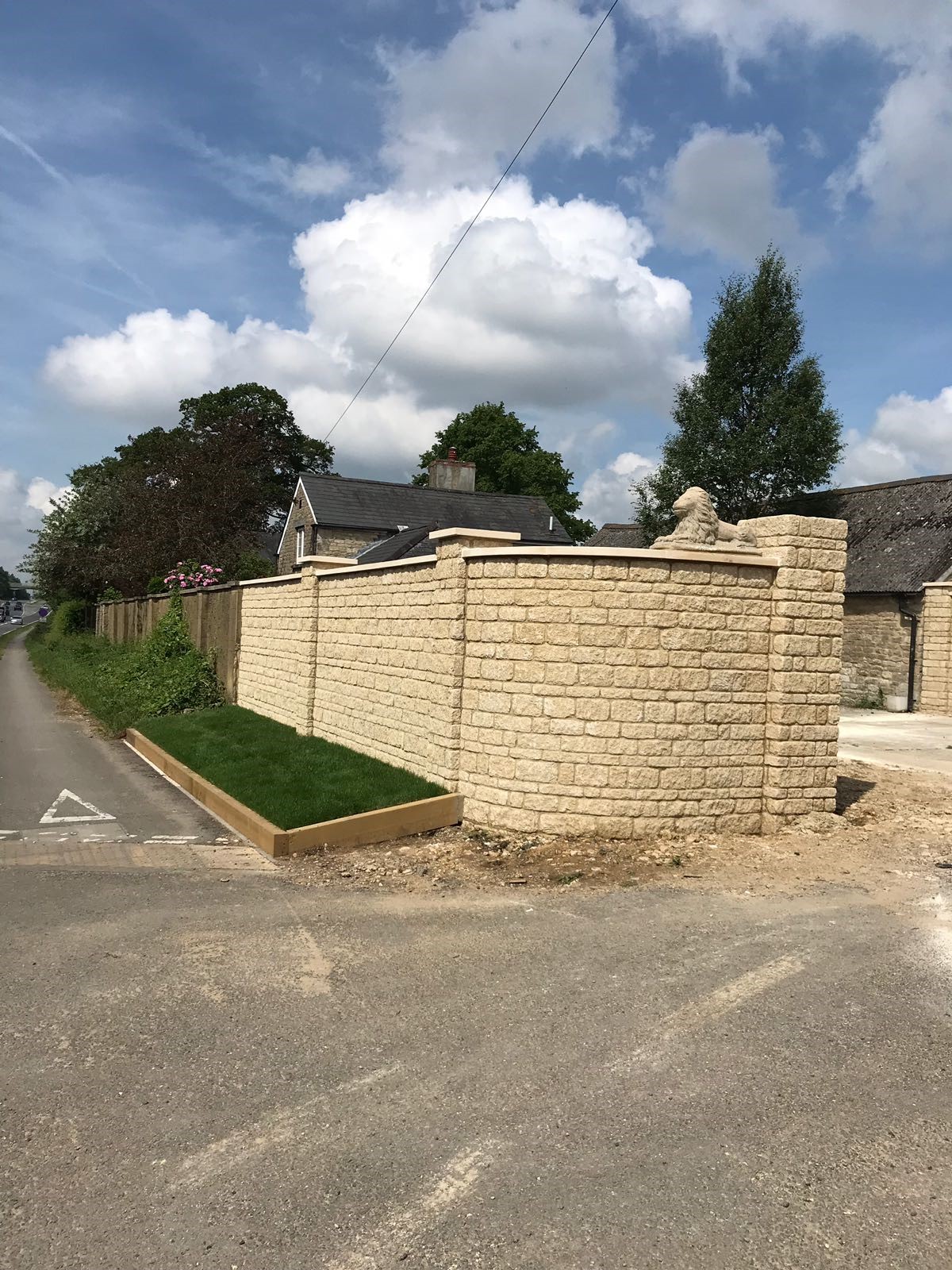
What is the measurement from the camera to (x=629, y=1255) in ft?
9.87

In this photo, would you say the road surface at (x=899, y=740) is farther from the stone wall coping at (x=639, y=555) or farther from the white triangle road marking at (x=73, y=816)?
the white triangle road marking at (x=73, y=816)

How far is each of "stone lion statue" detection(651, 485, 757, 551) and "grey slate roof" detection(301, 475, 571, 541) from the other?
25.0 metres

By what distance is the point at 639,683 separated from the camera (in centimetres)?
846

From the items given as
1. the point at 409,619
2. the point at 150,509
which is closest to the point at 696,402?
the point at 150,509

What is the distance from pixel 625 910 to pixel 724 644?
2941mm

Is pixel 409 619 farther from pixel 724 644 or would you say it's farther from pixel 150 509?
pixel 150 509

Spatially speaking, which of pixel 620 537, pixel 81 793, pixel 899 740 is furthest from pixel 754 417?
pixel 81 793

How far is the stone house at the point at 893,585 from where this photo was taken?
22.5 m

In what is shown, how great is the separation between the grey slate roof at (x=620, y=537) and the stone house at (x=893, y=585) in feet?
29.4

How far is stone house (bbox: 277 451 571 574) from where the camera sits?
115 ft

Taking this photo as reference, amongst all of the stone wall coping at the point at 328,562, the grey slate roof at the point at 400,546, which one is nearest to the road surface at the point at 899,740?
the stone wall coping at the point at 328,562

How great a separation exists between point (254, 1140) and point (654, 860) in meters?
4.95

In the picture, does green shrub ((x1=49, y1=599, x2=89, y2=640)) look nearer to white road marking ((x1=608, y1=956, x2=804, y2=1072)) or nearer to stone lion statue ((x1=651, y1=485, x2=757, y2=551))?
stone lion statue ((x1=651, y1=485, x2=757, y2=551))

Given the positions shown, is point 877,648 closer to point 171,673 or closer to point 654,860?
point 171,673
